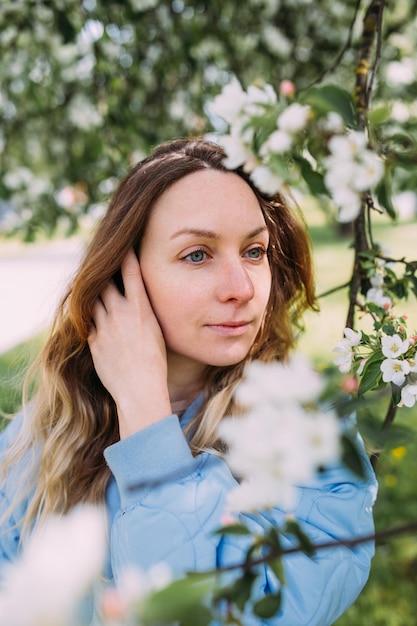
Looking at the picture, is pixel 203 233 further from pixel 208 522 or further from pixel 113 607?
pixel 113 607

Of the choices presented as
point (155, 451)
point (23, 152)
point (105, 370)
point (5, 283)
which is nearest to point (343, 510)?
point (155, 451)

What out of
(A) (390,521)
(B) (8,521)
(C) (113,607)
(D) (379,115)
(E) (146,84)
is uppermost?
(D) (379,115)

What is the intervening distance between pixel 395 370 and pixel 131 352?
615 millimetres

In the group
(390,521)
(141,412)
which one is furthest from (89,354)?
(390,521)

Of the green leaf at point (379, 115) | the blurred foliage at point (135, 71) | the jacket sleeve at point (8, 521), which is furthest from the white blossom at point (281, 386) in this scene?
the blurred foliage at point (135, 71)

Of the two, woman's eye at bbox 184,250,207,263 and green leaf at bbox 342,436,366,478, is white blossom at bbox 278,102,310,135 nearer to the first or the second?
green leaf at bbox 342,436,366,478

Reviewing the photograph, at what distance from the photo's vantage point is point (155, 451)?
1.26 m

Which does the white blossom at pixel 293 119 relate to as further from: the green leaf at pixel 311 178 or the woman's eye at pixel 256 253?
the woman's eye at pixel 256 253

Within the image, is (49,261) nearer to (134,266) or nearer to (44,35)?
(44,35)

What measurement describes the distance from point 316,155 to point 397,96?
371 centimetres

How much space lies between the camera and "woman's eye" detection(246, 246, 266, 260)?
1492 millimetres

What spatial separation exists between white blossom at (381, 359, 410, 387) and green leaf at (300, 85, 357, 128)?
16.5 inches

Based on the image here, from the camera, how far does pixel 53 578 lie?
510mm

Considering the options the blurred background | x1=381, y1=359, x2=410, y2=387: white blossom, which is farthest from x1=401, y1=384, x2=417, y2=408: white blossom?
the blurred background
